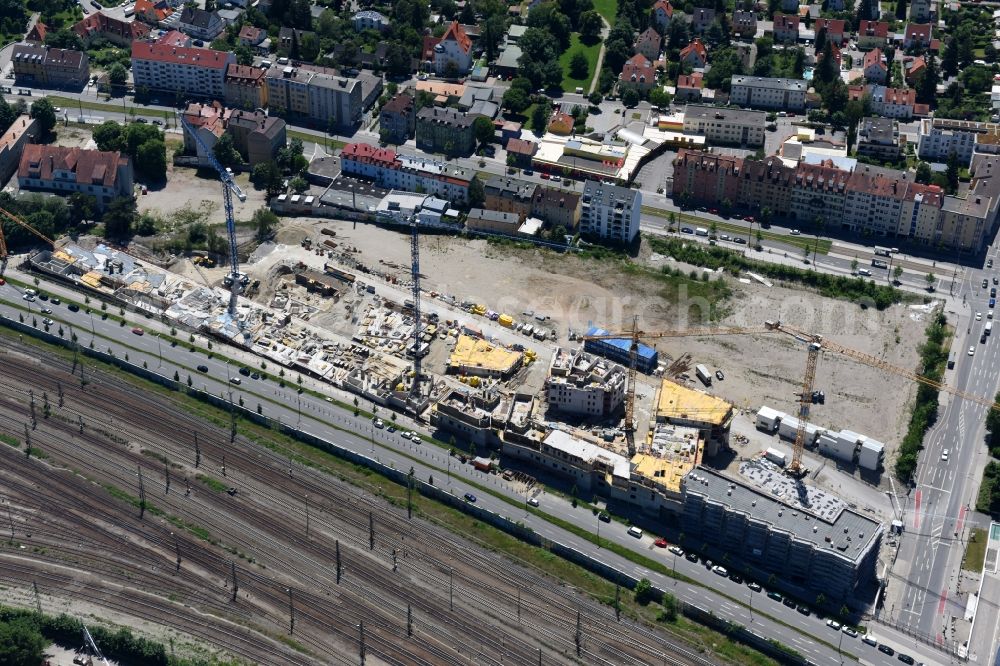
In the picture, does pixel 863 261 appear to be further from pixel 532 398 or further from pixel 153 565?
pixel 153 565

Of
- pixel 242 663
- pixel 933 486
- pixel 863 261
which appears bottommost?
pixel 242 663

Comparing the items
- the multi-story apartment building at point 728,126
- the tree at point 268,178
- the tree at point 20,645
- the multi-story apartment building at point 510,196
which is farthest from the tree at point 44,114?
the tree at point 20,645

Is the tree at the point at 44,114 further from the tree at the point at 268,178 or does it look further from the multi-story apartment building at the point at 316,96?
the tree at the point at 268,178

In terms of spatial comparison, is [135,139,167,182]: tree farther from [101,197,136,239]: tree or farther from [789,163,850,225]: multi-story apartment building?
[789,163,850,225]: multi-story apartment building

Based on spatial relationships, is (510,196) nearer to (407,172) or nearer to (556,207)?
(556,207)

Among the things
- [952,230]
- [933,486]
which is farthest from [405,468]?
[952,230]

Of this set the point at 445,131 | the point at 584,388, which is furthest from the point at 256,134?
the point at 584,388

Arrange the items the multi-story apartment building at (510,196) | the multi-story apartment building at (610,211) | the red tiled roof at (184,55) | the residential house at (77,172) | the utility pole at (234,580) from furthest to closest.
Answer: the red tiled roof at (184,55) < the residential house at (77,172) < the multi-story apartment building at (510,196) < the multi-story apartment building at (610,211) < the utility pole at (234,580)
